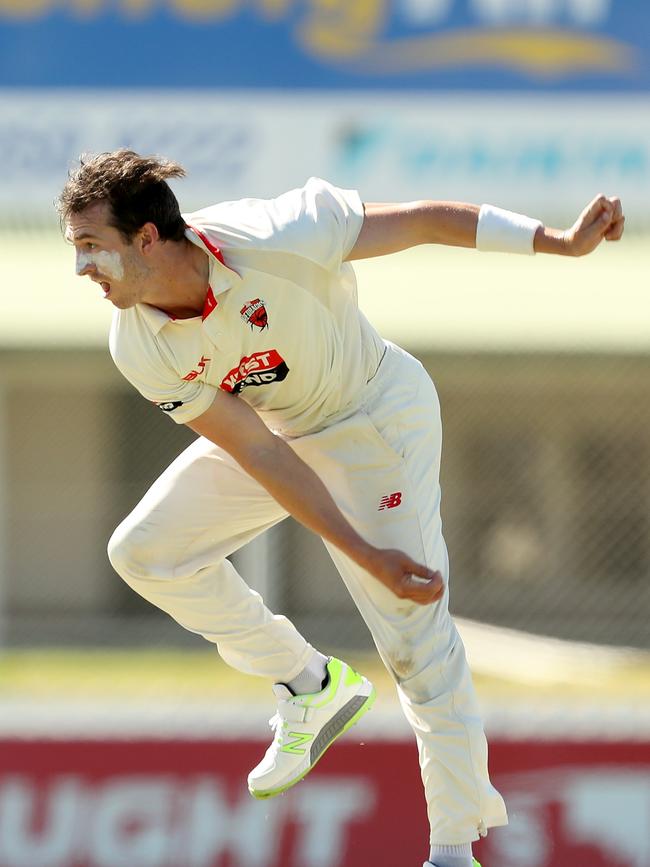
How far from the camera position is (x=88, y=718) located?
610 cm

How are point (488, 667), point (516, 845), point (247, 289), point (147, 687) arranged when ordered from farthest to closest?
1. point (488, 667)
2. point (147, 687)
3. point (516, 845)
4. point (247, 289)

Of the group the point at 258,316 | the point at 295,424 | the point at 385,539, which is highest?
the point at 258,316

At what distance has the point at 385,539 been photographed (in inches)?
183

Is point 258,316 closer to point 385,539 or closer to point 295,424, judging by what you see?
point 295,424

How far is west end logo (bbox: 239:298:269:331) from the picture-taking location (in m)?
4.32

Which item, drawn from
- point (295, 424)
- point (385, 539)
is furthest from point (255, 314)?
point (385, 539)

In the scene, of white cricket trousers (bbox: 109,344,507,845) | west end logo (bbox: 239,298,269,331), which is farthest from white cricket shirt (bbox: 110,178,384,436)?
white cricket trousers (bbox: 109,344,507,845)

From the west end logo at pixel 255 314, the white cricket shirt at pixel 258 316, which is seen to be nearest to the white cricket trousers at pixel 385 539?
the white cricket shirt at pixel 258 316

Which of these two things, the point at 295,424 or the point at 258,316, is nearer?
the point at 258,316

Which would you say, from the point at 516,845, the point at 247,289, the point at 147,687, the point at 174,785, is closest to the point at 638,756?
the point at 516,845

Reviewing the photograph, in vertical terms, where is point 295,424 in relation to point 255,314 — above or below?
below

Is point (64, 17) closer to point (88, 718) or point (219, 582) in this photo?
point (88, 718)

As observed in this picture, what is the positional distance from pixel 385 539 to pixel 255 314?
2.68ft

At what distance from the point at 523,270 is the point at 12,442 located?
467 cm
